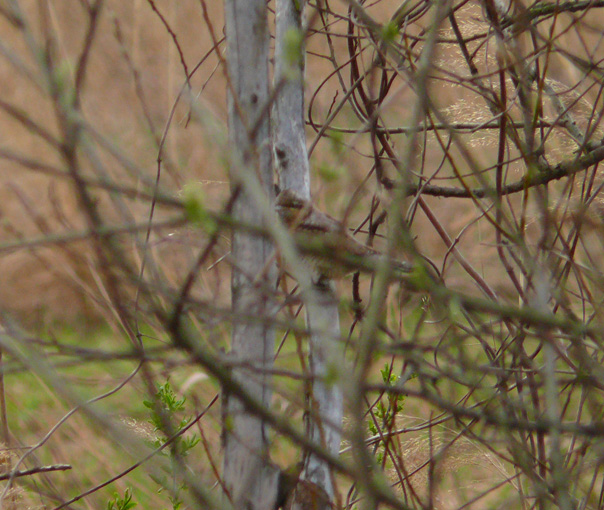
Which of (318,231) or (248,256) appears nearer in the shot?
(248,256)

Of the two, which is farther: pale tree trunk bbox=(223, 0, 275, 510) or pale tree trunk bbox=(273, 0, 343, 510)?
pale tree trunk bbox=(273, 0, 343, 510)

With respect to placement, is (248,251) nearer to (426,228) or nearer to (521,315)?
(521,315)

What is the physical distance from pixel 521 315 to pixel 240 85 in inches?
18.3

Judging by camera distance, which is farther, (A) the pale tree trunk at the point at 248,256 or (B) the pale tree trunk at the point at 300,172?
(B) the pale tree trunk at the point at 300,172

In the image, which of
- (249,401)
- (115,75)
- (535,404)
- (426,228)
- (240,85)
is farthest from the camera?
(426,228)

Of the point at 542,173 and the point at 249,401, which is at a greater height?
the point at 542,173

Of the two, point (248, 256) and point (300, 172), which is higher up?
point (300, 172)

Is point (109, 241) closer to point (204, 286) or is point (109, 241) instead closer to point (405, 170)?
point (405, 170)

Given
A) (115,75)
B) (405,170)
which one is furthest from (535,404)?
(115,75)

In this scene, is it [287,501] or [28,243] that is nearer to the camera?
[28,243]

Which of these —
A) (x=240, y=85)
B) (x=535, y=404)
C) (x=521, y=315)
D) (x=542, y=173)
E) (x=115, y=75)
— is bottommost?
(x=521, y=315)

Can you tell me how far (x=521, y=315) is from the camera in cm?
48

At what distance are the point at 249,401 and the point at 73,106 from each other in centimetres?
23

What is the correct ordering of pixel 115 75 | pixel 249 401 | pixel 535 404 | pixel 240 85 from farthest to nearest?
pixel 115 75, pixel 535 404, pixel 240 85, pixel 249 401
